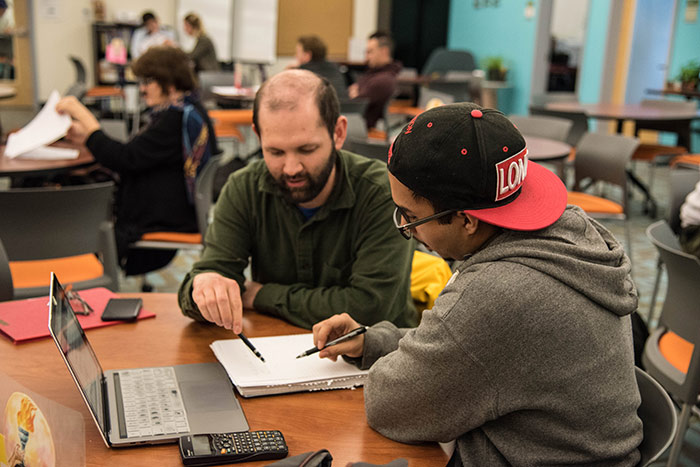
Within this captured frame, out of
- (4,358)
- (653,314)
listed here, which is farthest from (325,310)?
(653,314)

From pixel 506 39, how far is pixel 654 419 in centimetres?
997

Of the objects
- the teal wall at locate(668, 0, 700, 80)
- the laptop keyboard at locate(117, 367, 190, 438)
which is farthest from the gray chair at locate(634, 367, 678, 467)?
the teal wall at locate(668, 0, 700, 80)

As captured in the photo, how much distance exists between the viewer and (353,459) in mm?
1089

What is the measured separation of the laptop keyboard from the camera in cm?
113

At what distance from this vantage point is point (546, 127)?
4.98 metres

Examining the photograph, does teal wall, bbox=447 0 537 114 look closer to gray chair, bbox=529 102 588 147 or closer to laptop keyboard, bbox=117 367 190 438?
gray chair, bbox=529 102 588 147

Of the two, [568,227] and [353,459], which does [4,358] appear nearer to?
→ [353,459]

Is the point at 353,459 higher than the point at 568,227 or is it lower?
lower

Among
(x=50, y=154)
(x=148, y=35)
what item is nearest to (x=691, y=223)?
(x=50, y=154)

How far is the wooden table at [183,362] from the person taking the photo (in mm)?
1095

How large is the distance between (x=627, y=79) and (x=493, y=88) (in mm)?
1936

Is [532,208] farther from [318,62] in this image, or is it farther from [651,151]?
[318,62]

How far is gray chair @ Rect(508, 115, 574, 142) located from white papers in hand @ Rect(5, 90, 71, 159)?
120 inches

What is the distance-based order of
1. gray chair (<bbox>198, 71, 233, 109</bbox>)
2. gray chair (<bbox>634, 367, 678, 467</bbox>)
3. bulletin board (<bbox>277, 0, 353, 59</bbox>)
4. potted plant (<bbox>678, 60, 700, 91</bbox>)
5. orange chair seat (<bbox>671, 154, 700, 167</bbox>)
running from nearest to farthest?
gray chair (<bbox>634, 367, 678, 467</bbox>), orange chair seat (<bbox>671, 154, 700, 167</bbox>), gray chair (<bbox>198, 71, 233, 109</bbox>), potted plant (<bbox>678, 60, 700, 91</bbox>), bulletin board (<bbox>277, 0, 353, 59</bbox>)
